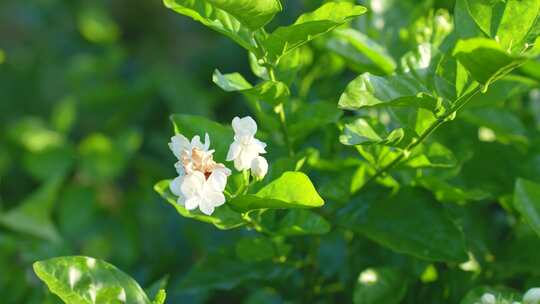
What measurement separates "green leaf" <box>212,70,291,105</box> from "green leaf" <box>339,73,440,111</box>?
72mm

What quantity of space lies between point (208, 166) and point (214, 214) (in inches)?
3.5

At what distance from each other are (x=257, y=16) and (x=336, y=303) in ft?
1.51

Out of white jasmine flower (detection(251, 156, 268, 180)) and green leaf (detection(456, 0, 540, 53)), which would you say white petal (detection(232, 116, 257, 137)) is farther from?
green leaf (detection(456, 0, 540, 53))

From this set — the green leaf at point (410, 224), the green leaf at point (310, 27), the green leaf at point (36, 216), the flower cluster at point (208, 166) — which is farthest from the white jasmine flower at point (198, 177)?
the green leaf at point (36, 216)

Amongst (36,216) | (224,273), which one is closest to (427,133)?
(224,273)

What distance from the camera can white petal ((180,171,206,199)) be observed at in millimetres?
697

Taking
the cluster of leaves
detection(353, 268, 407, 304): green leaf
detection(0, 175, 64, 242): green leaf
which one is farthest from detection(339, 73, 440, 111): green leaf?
detection(0, 175, 64, 242): green leaf

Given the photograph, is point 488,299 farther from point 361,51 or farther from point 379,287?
point 361,51

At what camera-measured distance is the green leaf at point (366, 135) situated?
0.73 m

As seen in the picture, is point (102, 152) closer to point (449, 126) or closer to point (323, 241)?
point (323, 241)

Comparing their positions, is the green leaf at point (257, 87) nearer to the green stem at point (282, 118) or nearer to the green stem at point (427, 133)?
the green stem at point (282, 118)

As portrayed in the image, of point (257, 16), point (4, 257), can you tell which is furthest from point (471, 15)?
point (4, 257)

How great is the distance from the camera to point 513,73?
95cm

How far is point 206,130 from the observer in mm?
782
